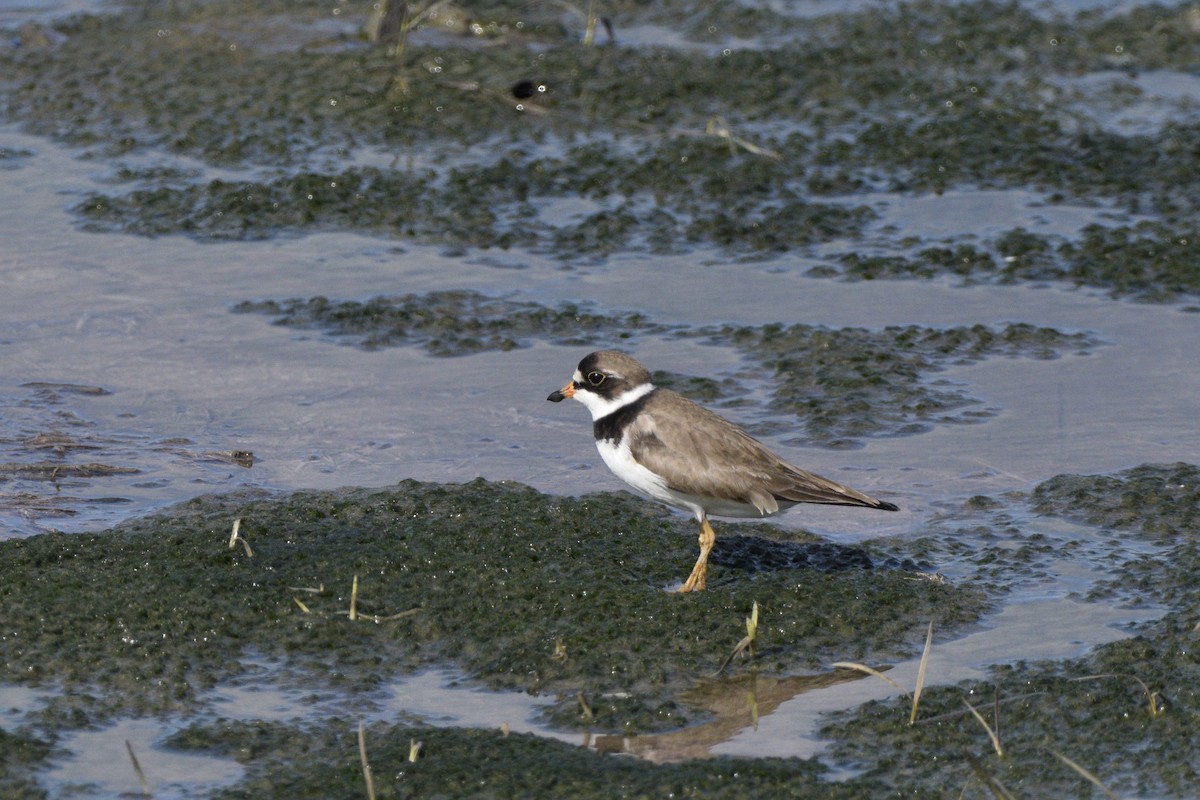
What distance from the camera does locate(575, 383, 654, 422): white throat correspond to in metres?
6.49

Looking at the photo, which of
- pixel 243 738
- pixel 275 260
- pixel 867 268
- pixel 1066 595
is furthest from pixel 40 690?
pixel 867 268

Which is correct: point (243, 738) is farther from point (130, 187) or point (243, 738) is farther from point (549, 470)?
point (130, 187)

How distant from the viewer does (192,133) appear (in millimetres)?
11156

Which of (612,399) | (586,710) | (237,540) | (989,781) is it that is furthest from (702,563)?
(989,781)

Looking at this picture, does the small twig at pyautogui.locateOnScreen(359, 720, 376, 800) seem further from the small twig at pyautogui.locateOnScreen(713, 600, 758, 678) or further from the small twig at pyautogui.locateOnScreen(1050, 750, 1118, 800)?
the small twig at pyautogui.locateOnScreen(1050, 750, 1118, 800)

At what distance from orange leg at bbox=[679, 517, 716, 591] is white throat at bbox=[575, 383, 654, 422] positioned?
0.59 meters

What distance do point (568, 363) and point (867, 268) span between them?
2.16 m

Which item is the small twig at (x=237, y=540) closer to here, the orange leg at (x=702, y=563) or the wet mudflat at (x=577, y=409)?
the wet mudflat at (x=577, y=409)

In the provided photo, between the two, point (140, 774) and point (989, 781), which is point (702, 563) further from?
point (140, 774)

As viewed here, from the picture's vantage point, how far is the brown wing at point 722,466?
20.0ft

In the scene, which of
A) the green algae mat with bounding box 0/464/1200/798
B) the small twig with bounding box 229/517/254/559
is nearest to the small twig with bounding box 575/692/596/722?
the green algae mat with bounding box 0/464/1200/798

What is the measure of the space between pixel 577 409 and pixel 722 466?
2.03 meters

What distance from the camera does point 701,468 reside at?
6.11 meters

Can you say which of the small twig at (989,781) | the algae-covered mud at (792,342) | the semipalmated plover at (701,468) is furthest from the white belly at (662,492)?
the small twig at (989,781)
